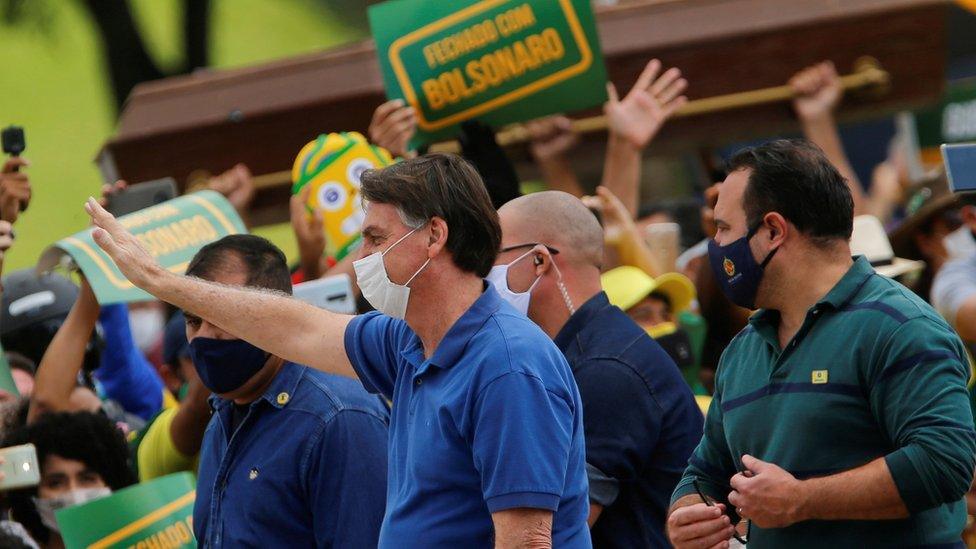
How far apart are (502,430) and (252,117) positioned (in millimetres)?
4131

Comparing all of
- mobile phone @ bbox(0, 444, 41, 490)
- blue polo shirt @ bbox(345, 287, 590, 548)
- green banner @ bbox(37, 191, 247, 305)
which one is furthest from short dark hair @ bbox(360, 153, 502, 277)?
green banner @ bbox(37, 191, 247, 305)

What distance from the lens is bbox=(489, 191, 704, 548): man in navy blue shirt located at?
412cm

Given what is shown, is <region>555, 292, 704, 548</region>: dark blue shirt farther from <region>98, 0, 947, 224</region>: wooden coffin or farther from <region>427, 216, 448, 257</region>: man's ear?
<region>98, 0, 947, 224</region>: wooden coffin

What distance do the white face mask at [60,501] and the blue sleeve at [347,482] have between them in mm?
1362

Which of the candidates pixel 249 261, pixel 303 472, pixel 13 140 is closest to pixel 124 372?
pixel 13 140

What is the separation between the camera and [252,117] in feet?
23.0

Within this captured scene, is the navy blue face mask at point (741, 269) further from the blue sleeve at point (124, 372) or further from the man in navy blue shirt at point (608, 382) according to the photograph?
the blue sleeve at point (124, 372)

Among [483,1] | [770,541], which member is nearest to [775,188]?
[770,541]

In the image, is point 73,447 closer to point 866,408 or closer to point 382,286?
point 382,286

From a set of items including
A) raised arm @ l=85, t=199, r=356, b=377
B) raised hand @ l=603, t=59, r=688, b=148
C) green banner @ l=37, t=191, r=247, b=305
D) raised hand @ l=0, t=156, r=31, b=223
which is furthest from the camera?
raised hand @ l=603, t=59, r=688, b=148

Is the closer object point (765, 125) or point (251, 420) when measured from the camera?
point (251, 420)

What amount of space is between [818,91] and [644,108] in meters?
0.97

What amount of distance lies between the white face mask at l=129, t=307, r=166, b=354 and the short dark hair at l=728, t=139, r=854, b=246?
501cm

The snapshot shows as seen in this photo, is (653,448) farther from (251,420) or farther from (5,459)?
(5,459)
